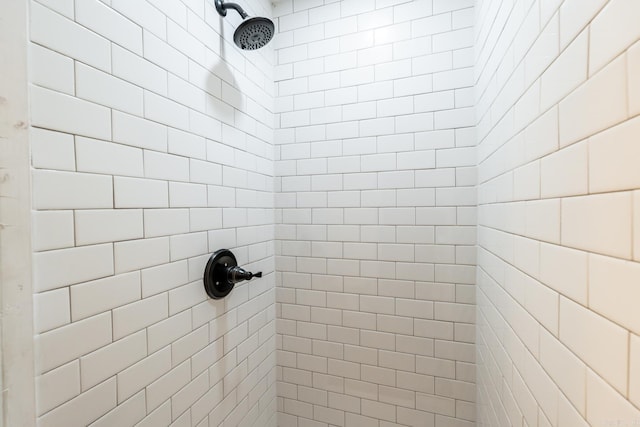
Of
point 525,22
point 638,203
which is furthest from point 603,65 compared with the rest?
point 525,22

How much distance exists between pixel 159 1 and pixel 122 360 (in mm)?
1071

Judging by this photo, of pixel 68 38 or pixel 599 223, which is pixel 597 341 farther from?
pixel 68 38

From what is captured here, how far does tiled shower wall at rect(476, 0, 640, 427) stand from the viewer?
0.34 meters

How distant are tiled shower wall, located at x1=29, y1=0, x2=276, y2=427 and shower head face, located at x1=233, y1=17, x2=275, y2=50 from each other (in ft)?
0.30

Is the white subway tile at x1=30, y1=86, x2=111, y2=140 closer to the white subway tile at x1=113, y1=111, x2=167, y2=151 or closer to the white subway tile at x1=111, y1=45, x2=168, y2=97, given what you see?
the white subway tile at x1=113, y1=111, x2=167, y2=151

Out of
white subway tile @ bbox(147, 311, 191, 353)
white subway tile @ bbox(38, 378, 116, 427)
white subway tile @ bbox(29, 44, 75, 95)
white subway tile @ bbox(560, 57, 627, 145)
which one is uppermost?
white subway tile @ bbox(29, 44, 75, 95)

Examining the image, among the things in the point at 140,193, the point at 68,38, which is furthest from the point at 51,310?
the point at 68,38

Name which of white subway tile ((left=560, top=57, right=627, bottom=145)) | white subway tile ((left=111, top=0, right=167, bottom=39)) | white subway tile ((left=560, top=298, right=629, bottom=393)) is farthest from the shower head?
white subway tile ((left=560, top=298, right=629, bottom=393))

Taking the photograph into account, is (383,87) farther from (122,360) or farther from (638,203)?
(122,360)

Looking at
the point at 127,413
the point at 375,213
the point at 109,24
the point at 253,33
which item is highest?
the point at 253,33

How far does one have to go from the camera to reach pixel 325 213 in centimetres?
147

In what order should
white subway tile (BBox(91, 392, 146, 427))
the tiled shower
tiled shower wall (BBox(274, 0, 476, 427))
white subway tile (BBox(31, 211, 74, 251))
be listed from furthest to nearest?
tiled shower wall (BBox(274, 0, 476, 427)) < white subway tile (BBox(91, 392, 146, 427)) < white subway tile (BBox(31, 211, 74, 251)) < the tiled shower

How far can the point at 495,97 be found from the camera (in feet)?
2.97

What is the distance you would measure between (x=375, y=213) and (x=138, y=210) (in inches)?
39.5
